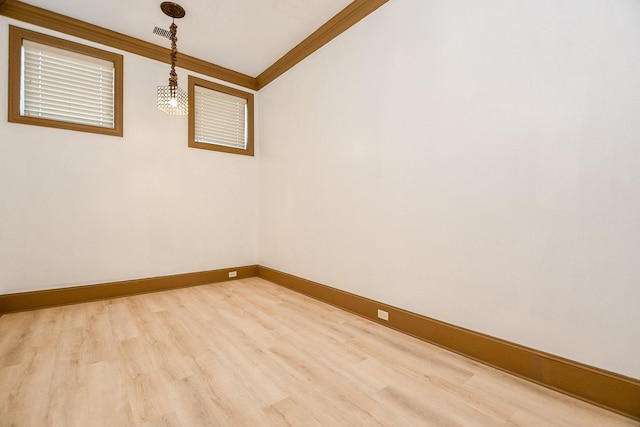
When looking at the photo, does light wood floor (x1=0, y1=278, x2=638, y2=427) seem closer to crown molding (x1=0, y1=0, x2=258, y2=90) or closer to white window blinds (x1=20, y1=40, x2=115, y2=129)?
white window blinds (x1=20, y1=40, x2=115, y2=129)

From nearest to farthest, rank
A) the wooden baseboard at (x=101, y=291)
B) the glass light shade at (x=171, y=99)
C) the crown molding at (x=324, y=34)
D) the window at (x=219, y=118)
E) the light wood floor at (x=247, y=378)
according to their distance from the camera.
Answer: the light wood floor at (x=247, y=378)
the glass light shade at (x=171, y=99)
the crown molding at (x=324, y=34)
the wooden baseboard at (x=101, y=291)
the window at (x=219, y=118)

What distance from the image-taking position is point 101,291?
3.20 meters

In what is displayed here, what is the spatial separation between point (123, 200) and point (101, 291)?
3.64 ft

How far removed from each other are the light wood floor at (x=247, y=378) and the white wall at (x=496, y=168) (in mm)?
378

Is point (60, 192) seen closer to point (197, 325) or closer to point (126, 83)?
point (126, 83)

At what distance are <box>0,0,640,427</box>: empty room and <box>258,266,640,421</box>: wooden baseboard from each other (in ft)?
0.04

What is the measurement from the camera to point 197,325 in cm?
252

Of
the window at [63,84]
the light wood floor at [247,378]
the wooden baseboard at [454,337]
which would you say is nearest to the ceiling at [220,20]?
the window at [63,84]

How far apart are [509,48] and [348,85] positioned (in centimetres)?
151

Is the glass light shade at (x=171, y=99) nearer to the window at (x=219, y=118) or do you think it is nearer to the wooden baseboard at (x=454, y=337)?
the window at (x=219, y=118)

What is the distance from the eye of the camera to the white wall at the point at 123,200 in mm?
2820

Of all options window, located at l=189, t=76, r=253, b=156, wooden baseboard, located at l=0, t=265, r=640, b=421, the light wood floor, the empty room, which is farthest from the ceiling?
the light wood floor

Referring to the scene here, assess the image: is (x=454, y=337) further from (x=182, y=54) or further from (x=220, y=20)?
(x=182, y=54)

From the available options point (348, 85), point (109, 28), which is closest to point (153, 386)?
point (348, 85)
